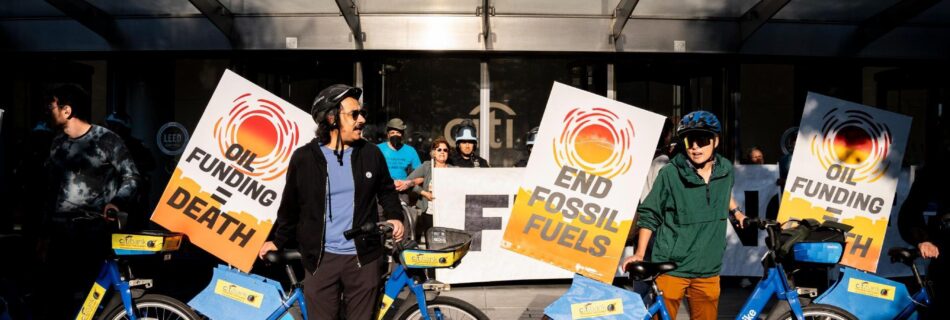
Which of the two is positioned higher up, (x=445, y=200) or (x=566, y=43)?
(x=566, y=43)

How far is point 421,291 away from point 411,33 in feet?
21.1

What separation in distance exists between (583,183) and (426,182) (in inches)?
114

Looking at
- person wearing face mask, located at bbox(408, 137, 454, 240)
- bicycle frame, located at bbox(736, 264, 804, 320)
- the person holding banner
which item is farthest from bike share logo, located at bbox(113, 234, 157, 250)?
person wearing face mask, located at bbox(408, 137, 454, 240)

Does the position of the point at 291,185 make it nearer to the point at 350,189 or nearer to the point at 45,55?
the point at 350,189

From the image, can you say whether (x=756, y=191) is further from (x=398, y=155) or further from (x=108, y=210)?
(x=108, y=210)

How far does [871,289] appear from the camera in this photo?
439 cm

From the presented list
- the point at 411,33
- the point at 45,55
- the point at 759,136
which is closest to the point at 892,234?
the point at 759,136

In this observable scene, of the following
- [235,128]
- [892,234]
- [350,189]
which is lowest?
[892,234]

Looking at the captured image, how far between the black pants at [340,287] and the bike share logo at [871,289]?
257 cm

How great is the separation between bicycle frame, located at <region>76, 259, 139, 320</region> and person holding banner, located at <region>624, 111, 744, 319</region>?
282 centimetres

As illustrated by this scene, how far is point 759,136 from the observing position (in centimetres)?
1113

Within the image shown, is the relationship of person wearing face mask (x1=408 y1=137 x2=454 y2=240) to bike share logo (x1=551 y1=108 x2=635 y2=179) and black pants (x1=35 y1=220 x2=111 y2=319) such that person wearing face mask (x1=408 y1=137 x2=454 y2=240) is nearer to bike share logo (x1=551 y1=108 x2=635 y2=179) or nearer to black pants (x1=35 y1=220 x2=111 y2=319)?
bike share logo (x1=551 y1=108 x2=635 y2=179)

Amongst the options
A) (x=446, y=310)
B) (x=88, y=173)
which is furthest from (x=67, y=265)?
(x=446, y=310)

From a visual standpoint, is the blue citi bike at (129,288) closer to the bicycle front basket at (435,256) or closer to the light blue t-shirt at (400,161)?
the bicycle front basket at (435,256)
